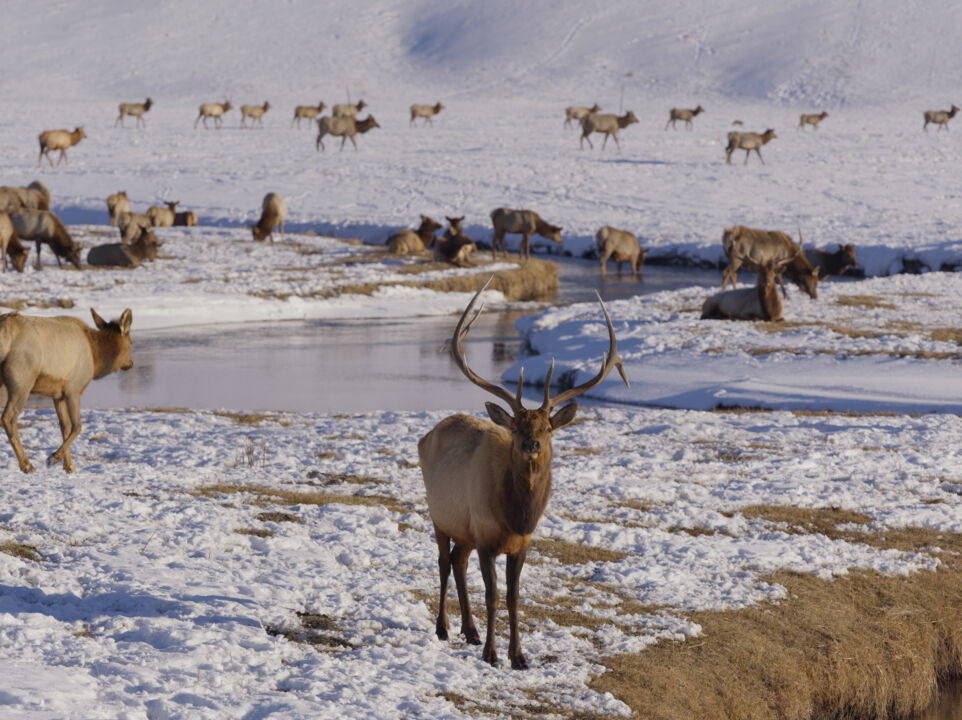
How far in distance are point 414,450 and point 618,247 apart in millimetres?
21199

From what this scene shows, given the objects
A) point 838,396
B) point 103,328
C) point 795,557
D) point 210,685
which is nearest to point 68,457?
point 103,328

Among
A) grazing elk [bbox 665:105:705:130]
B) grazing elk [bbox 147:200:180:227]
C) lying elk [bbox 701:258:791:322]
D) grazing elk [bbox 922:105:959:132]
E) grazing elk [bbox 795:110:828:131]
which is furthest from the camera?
grazing elk [bbox 795:110:828:131]

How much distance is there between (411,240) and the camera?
33969mm

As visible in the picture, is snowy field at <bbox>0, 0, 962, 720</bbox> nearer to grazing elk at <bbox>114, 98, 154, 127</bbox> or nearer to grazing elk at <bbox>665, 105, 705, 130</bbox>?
grazing elk at <bbox>665, 105, 705, 130</bbox>

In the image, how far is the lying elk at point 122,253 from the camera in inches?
1128

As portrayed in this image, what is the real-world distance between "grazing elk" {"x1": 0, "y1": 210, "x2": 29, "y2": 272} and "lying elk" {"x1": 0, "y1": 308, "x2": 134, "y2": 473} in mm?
16425

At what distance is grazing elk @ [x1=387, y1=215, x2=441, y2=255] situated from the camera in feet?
110

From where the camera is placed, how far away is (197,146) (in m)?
57.8

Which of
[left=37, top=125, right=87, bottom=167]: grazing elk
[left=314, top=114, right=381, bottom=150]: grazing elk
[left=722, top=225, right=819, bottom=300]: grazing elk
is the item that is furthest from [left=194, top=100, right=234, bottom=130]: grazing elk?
[left=722, top=225, right=819, bottom=300]: grazing elk

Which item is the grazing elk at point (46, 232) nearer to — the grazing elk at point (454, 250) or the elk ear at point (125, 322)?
the grazing elk at point (454, 250)

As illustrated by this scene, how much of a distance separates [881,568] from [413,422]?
610 cm

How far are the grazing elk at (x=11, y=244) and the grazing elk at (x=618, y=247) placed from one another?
14.0 meters

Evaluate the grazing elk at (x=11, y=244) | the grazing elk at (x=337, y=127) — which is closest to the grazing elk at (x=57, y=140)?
the grazing elk at (x=337, y=127)

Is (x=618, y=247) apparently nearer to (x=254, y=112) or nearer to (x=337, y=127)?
(x=337, y=127)
